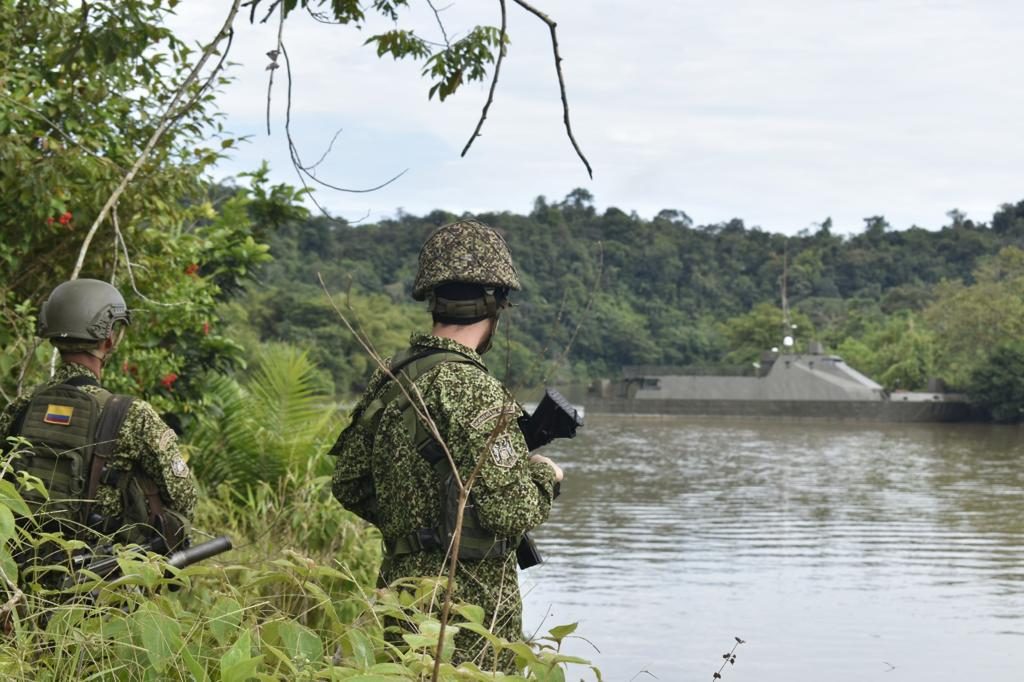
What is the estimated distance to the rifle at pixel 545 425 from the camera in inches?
111

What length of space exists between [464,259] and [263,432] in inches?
239

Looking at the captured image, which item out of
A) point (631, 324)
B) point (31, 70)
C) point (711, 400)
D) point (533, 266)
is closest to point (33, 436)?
point (31, 70)

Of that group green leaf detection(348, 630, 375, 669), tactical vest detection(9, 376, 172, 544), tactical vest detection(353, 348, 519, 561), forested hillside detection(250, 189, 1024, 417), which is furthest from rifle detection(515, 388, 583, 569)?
forested hillside detection(250, 189, 1024, 417)

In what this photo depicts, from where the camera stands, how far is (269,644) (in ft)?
6.64

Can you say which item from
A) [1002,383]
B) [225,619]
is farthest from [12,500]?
[1002,383]

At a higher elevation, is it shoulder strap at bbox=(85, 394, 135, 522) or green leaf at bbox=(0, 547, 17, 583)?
shoulder strap at bbox=(85, 394, 135, 522)

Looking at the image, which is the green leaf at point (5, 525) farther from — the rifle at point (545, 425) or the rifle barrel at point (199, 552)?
the rifle at point (545, 425)

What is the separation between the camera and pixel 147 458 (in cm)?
330

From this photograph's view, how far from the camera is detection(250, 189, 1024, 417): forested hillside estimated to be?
6512 centimetres

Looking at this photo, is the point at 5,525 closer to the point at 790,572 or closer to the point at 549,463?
the point at 549,463

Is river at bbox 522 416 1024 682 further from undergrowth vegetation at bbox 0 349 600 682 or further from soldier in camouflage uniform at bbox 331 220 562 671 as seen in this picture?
soldier in camouflage uniform at bbox 331 220 562 671

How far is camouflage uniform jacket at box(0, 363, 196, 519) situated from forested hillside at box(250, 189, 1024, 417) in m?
36.6

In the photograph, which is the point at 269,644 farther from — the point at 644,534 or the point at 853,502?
the point at 853,502

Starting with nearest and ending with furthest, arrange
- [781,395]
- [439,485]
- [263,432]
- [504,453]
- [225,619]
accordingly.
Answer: [225,619] < [504,453] < [439,485] < [263,432] < [781,395]
